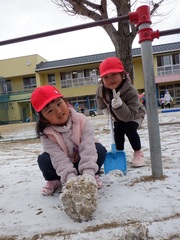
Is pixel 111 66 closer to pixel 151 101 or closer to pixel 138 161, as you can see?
pixel 151 101

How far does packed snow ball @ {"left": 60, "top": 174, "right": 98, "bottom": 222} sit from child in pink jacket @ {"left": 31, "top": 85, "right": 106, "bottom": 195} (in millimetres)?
156

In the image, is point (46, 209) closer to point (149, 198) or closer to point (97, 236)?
point (97, 236)

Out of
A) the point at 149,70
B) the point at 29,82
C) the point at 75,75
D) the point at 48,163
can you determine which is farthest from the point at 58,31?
the point at 29,82

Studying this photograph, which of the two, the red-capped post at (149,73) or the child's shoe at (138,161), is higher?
A: the red-capped post at (149,73)

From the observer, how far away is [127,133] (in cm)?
184

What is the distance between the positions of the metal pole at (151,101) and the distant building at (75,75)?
17599 millimetres

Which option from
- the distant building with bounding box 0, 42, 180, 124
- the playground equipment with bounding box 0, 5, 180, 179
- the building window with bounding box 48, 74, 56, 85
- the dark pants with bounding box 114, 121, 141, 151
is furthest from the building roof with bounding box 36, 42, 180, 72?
the playground equipment with bounding box 0, 5, 180, 179

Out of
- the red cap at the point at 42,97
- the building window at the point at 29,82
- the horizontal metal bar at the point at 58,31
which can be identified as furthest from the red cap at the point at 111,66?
the building window at the point at 29,82

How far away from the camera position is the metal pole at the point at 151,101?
1327 millimetres

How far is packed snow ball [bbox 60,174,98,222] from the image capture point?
100 cm

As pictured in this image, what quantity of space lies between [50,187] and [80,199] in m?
0.41

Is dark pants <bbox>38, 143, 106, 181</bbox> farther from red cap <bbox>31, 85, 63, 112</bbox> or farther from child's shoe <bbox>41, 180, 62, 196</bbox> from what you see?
red cap <bbox>31, 85, 63, 112</bbox>

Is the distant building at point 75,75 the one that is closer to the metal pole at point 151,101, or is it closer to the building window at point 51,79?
the building window at point 51,79

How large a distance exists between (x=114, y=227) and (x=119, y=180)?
20.6 inches
